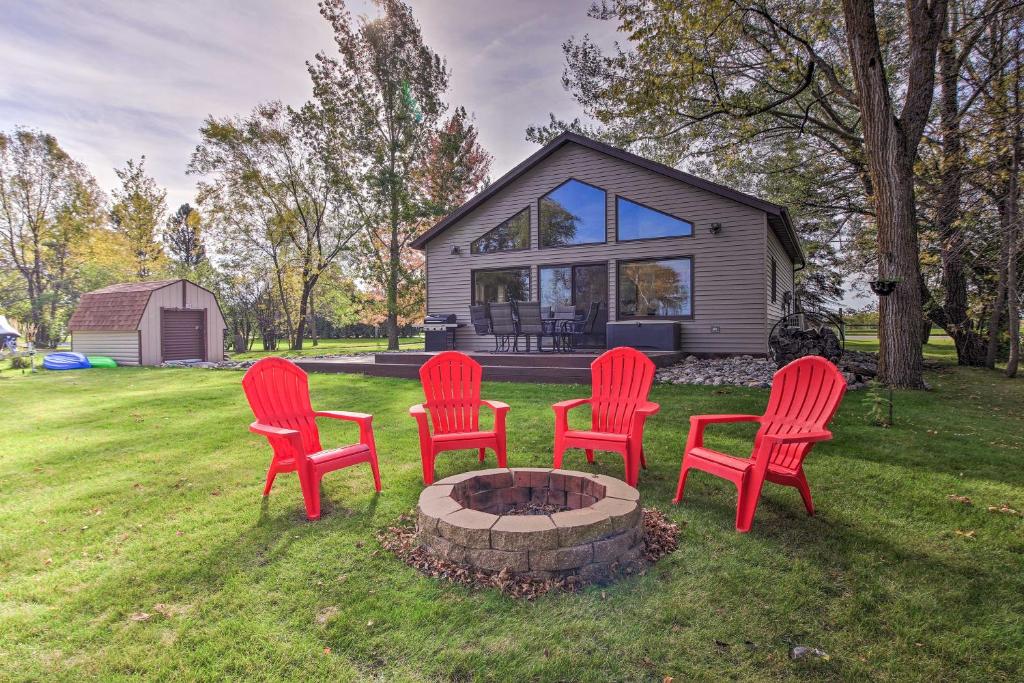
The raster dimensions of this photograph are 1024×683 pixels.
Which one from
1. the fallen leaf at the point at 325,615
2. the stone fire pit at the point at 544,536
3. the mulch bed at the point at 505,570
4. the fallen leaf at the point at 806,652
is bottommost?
the fallen leaf at the point at 325,615

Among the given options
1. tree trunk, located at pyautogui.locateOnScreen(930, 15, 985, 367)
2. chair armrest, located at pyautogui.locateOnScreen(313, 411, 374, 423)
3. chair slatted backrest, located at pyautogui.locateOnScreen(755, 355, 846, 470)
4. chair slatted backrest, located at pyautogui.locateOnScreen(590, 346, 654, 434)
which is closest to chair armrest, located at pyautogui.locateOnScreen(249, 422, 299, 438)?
chair armrest, located at pyautogui.locateOnScreen(313, 411, 374, 423)

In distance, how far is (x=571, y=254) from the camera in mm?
11508

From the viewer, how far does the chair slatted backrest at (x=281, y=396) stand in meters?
3.52

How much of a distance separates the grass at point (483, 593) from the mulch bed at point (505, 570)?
64 millimetres

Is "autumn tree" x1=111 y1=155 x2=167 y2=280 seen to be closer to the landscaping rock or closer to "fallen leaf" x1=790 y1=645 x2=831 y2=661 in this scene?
the landscaping rock

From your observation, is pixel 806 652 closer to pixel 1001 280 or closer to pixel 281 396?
pixel 281 396

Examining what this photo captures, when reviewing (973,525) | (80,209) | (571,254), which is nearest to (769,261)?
(571,254)

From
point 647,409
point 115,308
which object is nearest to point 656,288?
point 647,409

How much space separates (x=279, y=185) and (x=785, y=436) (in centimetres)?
2144

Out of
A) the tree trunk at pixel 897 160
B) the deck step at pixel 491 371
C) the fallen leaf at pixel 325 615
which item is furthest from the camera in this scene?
the deck step at pixel 491 371

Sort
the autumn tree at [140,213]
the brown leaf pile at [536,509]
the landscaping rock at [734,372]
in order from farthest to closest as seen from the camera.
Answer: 1. the autumn tree at [140,213]
2. the landscaping rock at [734,372]
3. the brown leaf pile at [536,509]

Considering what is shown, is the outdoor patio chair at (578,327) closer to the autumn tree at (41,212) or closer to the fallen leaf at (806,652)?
the fallen leaf at (806,652)

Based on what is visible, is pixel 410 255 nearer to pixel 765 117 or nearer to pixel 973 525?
pixel 765 117

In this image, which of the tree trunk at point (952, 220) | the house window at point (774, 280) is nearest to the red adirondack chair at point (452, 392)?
the tree trunk at point (952, 220)
